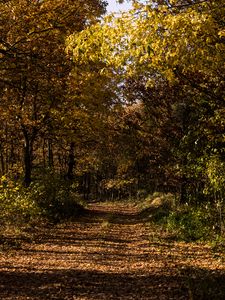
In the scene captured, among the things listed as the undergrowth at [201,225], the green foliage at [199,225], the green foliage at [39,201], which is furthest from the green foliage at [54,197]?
the green foliage at [199,225]

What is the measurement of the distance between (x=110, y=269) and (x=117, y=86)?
499 inches

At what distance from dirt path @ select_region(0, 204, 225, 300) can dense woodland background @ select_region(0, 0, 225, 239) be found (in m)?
1.75

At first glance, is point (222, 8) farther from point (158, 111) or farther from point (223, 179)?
point (158, 111)

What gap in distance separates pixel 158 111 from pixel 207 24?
11655mm

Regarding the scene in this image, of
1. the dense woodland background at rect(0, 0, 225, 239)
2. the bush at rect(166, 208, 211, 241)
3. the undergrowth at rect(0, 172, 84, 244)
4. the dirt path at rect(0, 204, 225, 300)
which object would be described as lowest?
the dirt path at rect(0, 204, 225, 300)

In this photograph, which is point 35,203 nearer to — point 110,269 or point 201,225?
point 201,225

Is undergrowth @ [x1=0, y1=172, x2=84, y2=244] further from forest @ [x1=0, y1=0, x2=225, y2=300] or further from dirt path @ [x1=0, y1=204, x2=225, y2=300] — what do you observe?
dirt path @ [x1=0, y1=204, x2=225, y2=300]

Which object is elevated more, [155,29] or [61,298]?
[155,29]

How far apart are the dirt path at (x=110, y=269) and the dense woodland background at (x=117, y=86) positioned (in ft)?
5.73

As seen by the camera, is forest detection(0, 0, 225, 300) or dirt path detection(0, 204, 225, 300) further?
dirt path detection(0, 204, 225, 300)

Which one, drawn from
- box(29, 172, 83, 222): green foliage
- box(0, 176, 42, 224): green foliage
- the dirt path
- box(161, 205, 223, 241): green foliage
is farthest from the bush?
box(29, 172, 83, 222): green foliage

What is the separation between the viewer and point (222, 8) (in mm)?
6344

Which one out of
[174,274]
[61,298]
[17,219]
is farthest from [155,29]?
[17,219]

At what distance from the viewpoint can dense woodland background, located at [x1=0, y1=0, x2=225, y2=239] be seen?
623cm
